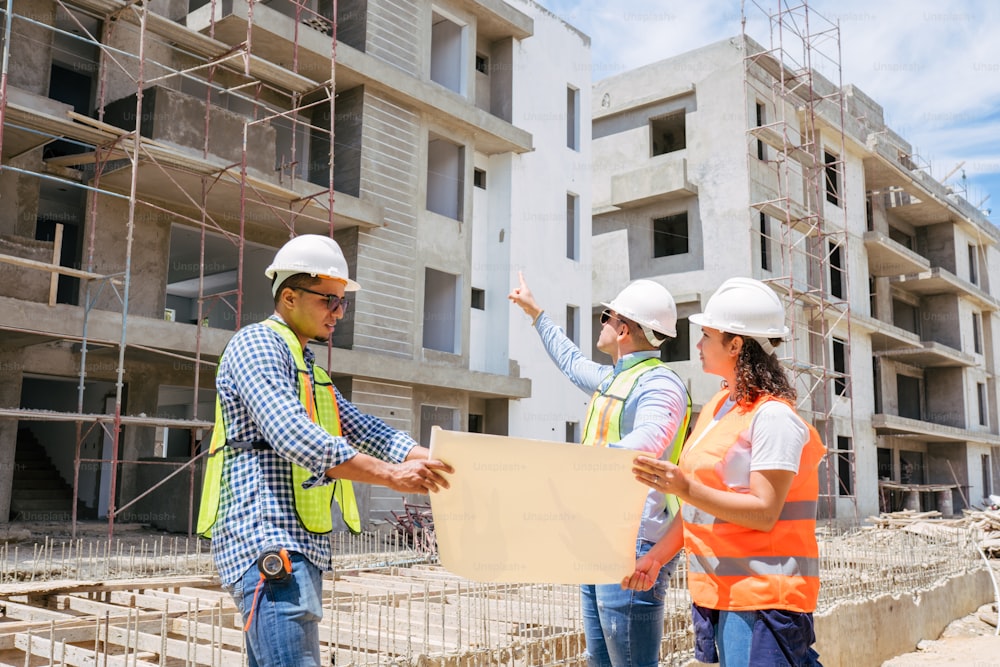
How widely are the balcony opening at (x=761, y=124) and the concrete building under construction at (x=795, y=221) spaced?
51 millimetres

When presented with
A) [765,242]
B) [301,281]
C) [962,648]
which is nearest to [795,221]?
[765,242]

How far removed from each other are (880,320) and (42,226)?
2727cm

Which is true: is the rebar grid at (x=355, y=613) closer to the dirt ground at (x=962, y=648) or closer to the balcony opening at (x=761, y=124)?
the dirt ground at (x=962, y=648)

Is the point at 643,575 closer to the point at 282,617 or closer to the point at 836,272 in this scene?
the point at 282,617

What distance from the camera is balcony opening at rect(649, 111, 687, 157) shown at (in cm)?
2888

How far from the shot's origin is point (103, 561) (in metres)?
9.79

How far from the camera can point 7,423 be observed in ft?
46.9

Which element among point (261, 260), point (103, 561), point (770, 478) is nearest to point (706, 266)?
point (261, 260)

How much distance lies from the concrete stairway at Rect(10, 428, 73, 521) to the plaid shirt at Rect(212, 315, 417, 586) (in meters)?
15.4

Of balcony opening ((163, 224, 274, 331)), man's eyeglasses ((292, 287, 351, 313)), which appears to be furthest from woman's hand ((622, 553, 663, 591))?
balcony opening ((163, 224, 274, 331))

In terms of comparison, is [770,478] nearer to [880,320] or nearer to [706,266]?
[706,266]

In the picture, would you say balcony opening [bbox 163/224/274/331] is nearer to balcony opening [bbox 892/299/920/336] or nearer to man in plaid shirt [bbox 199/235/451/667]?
man in plaid shirt [bbox 199/235/451/667]

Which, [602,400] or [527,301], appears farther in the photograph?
[527,301]

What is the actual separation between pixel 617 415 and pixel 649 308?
51 cm
